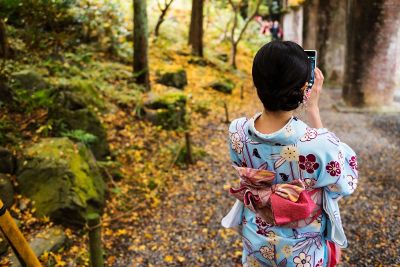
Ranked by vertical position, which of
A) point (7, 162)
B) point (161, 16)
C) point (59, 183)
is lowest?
point (59, 183)

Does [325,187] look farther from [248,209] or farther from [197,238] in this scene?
[197,238]

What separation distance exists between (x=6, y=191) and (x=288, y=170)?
386cm

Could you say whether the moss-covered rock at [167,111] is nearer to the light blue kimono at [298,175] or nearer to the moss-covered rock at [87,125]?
the moss-covered rock at [87,125]

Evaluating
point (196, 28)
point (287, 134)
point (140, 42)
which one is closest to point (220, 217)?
point (287, 134)

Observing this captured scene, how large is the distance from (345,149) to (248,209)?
643 millimetres

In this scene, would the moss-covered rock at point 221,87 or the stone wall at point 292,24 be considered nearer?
the moss-covered rock at point 221,87

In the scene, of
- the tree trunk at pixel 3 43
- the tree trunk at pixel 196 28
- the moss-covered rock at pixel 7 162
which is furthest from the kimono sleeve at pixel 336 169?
the tree trunk at pixel 196 28

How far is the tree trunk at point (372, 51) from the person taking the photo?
9.50m

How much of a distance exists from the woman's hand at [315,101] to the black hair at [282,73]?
17 cm

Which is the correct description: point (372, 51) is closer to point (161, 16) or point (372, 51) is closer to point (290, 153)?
point (161, 16)

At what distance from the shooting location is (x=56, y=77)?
7.84 metres

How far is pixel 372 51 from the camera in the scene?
987cm

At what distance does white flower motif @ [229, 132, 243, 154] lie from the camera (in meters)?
2.00

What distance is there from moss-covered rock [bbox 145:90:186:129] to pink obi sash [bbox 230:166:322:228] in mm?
6684
